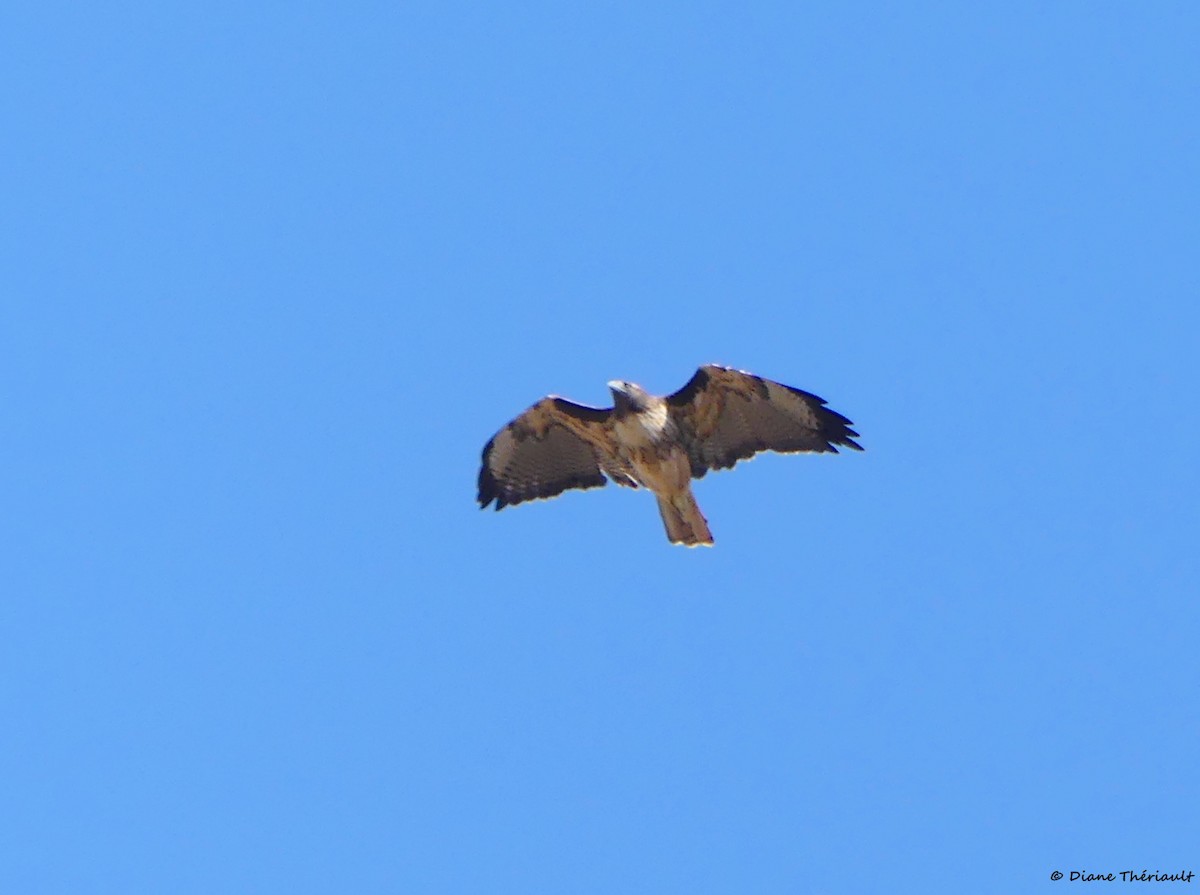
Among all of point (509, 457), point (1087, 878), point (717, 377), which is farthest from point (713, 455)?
point (1087, 878)

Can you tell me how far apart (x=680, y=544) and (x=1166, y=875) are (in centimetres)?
490

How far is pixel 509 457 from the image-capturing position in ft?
51.6

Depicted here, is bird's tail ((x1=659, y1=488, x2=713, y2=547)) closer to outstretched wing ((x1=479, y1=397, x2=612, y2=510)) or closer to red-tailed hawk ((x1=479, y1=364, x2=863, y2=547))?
red-tailed hawk ((x1=479, y1=364, x2=863, y2=547))

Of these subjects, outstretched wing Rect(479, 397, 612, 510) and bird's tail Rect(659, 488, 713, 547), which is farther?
outstretched wing Rect(479, 397, 612, 510)

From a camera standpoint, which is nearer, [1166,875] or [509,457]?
[1166,875]

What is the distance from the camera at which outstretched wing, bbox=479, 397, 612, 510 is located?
1533 centimetres

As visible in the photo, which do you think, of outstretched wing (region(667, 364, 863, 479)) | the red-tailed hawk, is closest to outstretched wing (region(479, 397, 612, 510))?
the red-tailed hawk

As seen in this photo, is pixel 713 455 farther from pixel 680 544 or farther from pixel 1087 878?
pixel 1087 878

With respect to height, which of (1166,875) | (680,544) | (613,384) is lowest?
(1166,875)

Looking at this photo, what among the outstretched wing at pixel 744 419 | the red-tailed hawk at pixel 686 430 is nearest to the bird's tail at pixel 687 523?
the red-tailed hawk at pixel 686 430

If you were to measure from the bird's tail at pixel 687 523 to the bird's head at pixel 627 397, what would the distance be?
0.91m

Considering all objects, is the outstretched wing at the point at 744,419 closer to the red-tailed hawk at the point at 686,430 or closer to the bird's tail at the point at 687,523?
the red-tailed hawk at the point at 686,430

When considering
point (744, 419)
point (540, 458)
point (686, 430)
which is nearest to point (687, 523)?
point (686, 430)

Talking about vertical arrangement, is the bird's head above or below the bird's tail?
above
